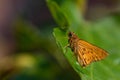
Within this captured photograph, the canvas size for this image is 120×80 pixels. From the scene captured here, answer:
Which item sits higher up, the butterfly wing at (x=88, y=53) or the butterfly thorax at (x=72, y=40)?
the butterfly thorax at (x=72, y=40)

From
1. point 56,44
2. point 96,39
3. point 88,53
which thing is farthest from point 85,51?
point 96,39

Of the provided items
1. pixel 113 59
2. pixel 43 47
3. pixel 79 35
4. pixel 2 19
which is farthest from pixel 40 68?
pixel 2 19

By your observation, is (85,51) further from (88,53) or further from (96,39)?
(96,39)

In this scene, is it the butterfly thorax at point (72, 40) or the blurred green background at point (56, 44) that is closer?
the butterfly thorax at point (72, 40)

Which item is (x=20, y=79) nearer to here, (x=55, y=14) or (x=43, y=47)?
(x=43, y=47)

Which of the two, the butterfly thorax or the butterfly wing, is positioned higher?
the butterfly thorax
